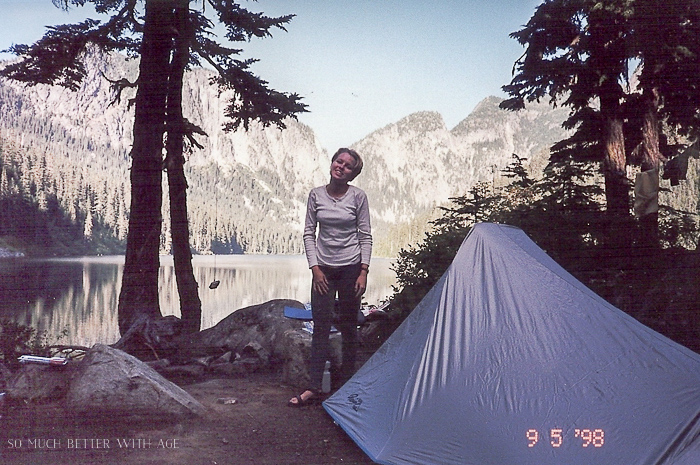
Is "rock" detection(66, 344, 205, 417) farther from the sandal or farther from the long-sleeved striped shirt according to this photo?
the long-sleeved striped shirt

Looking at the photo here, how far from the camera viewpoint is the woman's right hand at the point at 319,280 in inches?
170

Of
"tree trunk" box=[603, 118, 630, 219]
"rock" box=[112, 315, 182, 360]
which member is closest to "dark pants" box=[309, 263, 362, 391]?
"rock" box=[112, 315, 182, 360]

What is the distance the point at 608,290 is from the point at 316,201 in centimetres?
542

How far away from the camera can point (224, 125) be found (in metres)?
11.2

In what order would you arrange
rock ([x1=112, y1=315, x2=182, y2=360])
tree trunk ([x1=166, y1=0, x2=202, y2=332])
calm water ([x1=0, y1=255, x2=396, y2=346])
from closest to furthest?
rock ([x1=112, y1=315, x2=182, y2=360])
tree trunk ([x1=166, y1=0, x2=202, y2=332])
calm water ([x1=0, y1=255, x2=396, y2=346])

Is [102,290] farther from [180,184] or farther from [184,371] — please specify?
[184,371]

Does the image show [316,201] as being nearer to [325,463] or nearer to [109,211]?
[325,463]

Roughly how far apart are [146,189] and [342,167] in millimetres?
4595

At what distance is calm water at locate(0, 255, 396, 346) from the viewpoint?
29886mm

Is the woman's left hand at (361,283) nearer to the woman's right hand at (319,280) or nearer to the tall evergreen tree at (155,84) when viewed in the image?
the woman's right hand at (319,280)

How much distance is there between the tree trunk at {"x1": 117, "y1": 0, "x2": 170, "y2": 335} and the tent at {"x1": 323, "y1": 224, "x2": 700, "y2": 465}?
4.75 metres

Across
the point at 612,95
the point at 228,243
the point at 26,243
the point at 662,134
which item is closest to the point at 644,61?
the point at 612,95

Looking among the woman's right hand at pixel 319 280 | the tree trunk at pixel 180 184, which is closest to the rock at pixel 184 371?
the woman's right hand at pixel 319 280

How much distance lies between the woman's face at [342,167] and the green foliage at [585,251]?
4.26 meters
